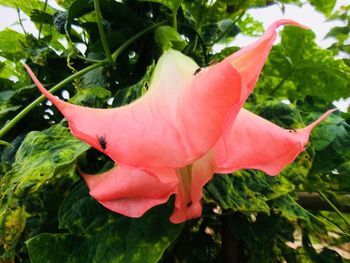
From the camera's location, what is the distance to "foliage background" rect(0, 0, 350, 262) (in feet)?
1.12

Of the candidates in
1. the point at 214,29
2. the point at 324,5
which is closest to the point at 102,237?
the point at 214,29

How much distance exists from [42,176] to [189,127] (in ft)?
0.54

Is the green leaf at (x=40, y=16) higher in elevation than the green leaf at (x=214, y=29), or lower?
higher

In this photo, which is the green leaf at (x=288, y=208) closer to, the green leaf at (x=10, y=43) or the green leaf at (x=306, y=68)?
the green leaf at (x=306, y=68)

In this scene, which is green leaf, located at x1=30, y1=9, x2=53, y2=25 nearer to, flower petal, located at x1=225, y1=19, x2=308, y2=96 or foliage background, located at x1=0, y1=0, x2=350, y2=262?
foliage background, located at x1=0, y1=0, x2=350, y2=262

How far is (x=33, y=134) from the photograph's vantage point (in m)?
0.40

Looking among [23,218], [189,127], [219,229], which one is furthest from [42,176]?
[219,229]

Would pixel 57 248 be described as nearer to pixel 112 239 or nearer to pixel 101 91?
pixel 112 239

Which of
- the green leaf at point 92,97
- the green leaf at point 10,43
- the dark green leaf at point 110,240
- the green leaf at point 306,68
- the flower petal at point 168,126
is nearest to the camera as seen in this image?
the flower petal at point 168,126

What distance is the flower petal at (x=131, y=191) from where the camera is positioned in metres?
0.25

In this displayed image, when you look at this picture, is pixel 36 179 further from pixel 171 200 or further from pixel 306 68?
pixel 306 68

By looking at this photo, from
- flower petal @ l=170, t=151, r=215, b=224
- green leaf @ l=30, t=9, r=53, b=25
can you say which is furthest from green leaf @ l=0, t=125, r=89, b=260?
green leaf @ l=30, t=9, r=53, b=25

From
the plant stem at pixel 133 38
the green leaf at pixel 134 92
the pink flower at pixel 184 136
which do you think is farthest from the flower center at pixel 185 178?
the plant stem at pixel 133 38

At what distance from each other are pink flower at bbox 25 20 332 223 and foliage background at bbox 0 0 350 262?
2.9 inches
